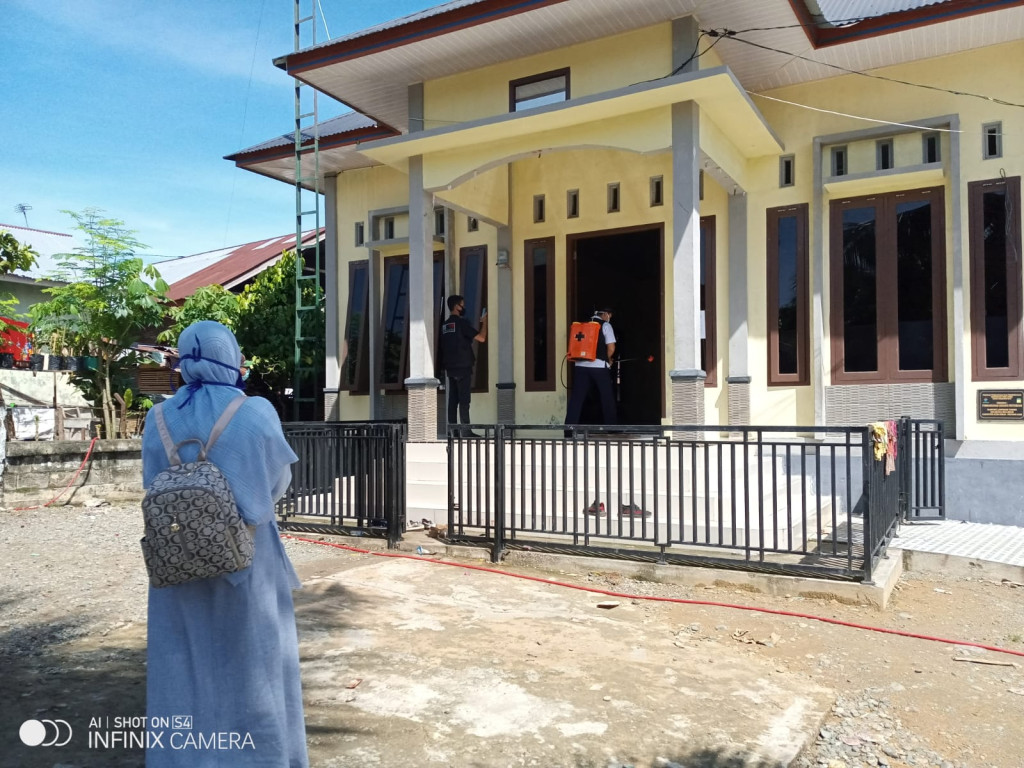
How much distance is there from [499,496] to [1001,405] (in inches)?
225

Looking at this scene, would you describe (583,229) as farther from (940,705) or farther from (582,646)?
(940,705)

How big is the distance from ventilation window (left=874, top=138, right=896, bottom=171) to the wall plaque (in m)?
2.84

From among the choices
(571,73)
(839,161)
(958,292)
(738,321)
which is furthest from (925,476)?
Result: (571,73)

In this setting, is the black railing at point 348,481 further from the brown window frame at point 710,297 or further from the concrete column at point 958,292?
the concrete column at point 958,292

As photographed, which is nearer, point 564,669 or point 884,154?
point 564,669

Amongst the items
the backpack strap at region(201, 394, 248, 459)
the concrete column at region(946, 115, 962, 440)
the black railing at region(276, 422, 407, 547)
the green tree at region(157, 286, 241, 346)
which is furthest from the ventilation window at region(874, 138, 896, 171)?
the green tree at region(157, 286, 241, 346)


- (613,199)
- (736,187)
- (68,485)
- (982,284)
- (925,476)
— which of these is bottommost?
(68,485)

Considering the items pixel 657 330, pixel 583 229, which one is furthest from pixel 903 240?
pixel 657 330

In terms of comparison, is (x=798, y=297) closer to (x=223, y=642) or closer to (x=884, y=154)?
(x=884, y=154)

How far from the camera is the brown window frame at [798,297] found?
9734 millimetres

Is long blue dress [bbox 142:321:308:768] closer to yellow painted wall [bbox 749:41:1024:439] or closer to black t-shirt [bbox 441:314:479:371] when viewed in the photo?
black t-shirt [bbox 441:314:479:371]

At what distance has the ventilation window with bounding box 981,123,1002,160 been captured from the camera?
8695mm

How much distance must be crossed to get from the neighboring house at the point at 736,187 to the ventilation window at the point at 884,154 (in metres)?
0.02

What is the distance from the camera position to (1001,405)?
8.57 m
